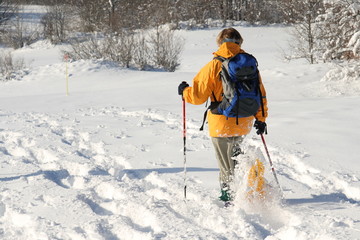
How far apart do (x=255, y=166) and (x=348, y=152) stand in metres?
2.12

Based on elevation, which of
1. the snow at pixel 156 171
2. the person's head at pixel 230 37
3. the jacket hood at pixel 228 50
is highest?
the person's head at pixel 230 37

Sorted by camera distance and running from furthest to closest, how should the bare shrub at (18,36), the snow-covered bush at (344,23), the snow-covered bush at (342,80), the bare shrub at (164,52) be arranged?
the bare shrub at (18,36) → the bare shrub at (164,52) → the snow-covered bush at (342,80) → the snow-covered bush at (344,23)

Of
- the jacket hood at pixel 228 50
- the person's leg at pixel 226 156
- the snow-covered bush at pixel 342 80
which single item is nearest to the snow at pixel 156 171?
the snow-covered bush at pixel 342 80

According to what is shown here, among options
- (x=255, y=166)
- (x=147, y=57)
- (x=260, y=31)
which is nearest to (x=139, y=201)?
(x=255, y=166)

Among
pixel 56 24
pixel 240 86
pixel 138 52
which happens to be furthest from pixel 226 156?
pixel 56 24

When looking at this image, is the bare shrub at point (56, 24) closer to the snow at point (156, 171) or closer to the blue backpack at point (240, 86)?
the snow at point (156, 171)

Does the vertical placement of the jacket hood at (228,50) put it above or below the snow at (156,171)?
above

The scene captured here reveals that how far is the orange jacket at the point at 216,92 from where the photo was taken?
358cm

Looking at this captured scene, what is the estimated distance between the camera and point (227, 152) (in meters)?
3.90

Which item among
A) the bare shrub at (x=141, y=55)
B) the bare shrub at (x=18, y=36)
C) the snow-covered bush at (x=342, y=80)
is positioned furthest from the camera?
the bare shrub at (x=18, y=36)

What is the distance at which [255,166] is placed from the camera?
3830mm

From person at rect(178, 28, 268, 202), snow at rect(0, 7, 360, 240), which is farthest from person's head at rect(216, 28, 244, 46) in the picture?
snow at rect(0, 7, 360, 240)

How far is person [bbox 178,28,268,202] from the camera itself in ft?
11.8

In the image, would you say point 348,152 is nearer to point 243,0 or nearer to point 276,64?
point 276,64
